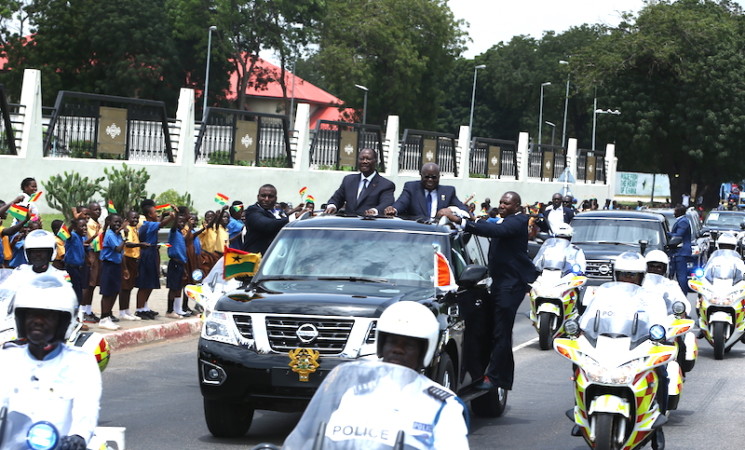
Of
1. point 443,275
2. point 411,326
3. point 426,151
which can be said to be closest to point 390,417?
point 411,326

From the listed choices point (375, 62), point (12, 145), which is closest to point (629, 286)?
point (12, 145)

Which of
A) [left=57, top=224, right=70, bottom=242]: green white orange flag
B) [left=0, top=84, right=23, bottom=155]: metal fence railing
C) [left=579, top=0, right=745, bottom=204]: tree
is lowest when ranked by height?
[left=57, top=224, right=70, bottom=242]: green white orange flag

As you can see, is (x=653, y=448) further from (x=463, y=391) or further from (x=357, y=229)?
(x=357, y=229)

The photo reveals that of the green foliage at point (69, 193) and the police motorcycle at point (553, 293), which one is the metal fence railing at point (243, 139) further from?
the police motorcycle at point (553, 293)

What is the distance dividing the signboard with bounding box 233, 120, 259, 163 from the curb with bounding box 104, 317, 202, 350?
17.0 metres

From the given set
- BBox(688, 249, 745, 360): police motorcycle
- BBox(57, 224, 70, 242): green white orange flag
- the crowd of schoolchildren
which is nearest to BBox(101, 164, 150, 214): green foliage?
the crowd of schoolchildren

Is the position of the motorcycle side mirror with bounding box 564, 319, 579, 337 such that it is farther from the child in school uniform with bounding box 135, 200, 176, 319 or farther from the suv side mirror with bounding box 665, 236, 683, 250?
the suv side mirror with bounding box 665, 236, 683, 250

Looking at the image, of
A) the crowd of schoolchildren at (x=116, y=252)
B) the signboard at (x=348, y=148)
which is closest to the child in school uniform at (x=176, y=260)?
the crowd of schoolchildren at (x=116, y=252)

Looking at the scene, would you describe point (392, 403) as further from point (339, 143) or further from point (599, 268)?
point (339, 143)

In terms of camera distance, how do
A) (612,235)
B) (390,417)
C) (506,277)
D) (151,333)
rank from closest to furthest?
(390,417)
(506,277)
(151,333)
(612,235)

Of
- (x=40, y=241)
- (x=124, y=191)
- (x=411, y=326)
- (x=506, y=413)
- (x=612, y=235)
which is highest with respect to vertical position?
(x=411, y=326)

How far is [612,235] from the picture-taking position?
22000 mm

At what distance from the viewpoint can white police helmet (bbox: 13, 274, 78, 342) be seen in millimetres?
5188

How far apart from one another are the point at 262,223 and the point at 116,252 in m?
4.91
